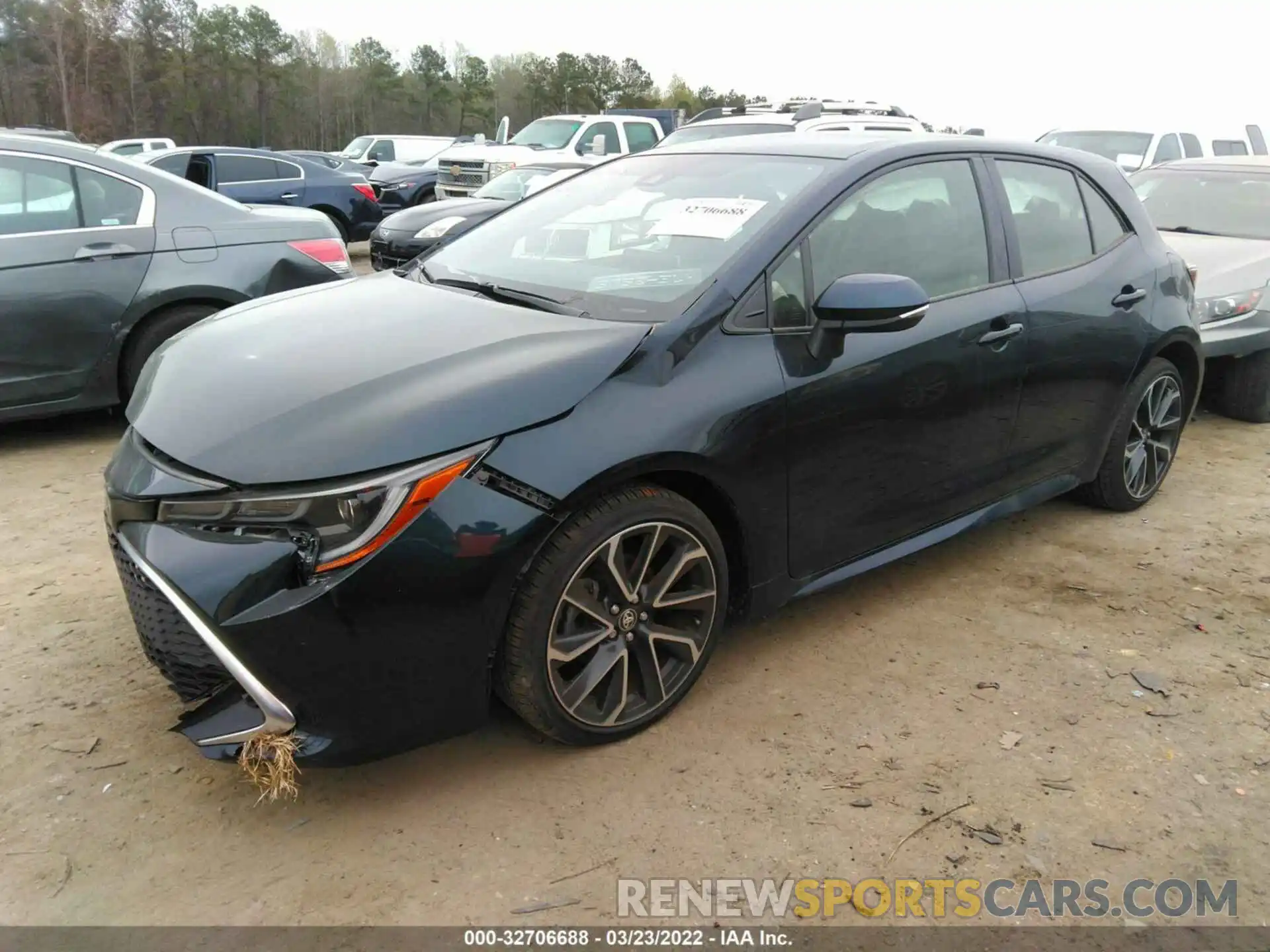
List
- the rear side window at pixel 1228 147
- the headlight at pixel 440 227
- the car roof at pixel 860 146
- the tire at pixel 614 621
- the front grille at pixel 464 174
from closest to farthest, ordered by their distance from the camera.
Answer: the tire at pixel 614 621
the car roof at pixel 860 146
the headlight at pixel 440 227
the rear side window at pixel 1228 147
the front grille at pixel 464 174

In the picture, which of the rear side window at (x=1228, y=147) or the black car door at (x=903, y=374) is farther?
the rear side window at (x=1228, y=147)

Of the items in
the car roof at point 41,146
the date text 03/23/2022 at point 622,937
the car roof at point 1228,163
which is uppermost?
the car roof at point 1228,163

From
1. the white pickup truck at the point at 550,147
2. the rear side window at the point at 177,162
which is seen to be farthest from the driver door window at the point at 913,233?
the white pickup truck at the point at 550,147

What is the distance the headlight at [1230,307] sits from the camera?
588 cm

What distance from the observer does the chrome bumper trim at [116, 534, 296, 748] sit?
2.18 metres

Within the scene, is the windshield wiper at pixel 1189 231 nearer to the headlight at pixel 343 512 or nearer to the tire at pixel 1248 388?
the tire at pixel 1248 388

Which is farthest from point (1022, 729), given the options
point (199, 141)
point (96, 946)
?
point (199, 141)

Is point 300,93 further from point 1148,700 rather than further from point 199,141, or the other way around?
point 1148,700

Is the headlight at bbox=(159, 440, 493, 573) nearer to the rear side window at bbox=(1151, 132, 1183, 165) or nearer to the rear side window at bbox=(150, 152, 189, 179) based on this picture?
the rear side window at bbox=(150, 152, 189, 179)

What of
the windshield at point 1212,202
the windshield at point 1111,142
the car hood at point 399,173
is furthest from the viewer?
the car hood at point 399,173

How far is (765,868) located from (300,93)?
247 ft

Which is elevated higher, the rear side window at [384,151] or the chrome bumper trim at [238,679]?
the rear side window at [384,151]

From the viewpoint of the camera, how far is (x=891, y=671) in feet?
10.4

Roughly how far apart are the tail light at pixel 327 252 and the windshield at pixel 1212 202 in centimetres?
542
